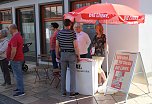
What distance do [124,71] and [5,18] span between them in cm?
891

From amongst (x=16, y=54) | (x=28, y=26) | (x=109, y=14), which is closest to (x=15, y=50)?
(x=16, y=54)

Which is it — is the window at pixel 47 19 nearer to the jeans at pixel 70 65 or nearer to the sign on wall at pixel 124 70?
the jeans at pixel 70 65

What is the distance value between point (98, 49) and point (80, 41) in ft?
2.60

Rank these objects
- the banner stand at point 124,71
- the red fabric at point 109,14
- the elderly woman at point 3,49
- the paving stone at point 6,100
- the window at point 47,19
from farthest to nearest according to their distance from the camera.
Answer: the window at point 47,19 → the elderly woman at point 3,49 → the paving stone at point 6,100 → the banner stand at point 124,71 → the red fabric at point 109,14

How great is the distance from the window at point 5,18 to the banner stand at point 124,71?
7.93 meters

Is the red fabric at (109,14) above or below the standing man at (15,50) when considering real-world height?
above

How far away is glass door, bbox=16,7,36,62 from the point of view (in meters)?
11.1

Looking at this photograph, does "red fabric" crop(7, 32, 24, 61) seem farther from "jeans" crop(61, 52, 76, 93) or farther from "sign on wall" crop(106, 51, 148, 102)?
"sign on wall" crop(106, 51, 148, 102)

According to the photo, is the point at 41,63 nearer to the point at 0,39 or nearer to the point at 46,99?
the point at 0,39

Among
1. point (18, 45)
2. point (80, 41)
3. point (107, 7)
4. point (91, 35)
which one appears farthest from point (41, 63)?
point (107, 7)

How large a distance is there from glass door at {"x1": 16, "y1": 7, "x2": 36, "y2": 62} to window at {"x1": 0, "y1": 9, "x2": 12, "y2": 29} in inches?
34.9

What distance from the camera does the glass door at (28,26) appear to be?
11.1m

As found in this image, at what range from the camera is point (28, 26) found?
37.6ft

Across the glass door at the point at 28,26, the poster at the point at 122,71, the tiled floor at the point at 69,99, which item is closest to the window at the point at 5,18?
the glass door at the point at 28,26
